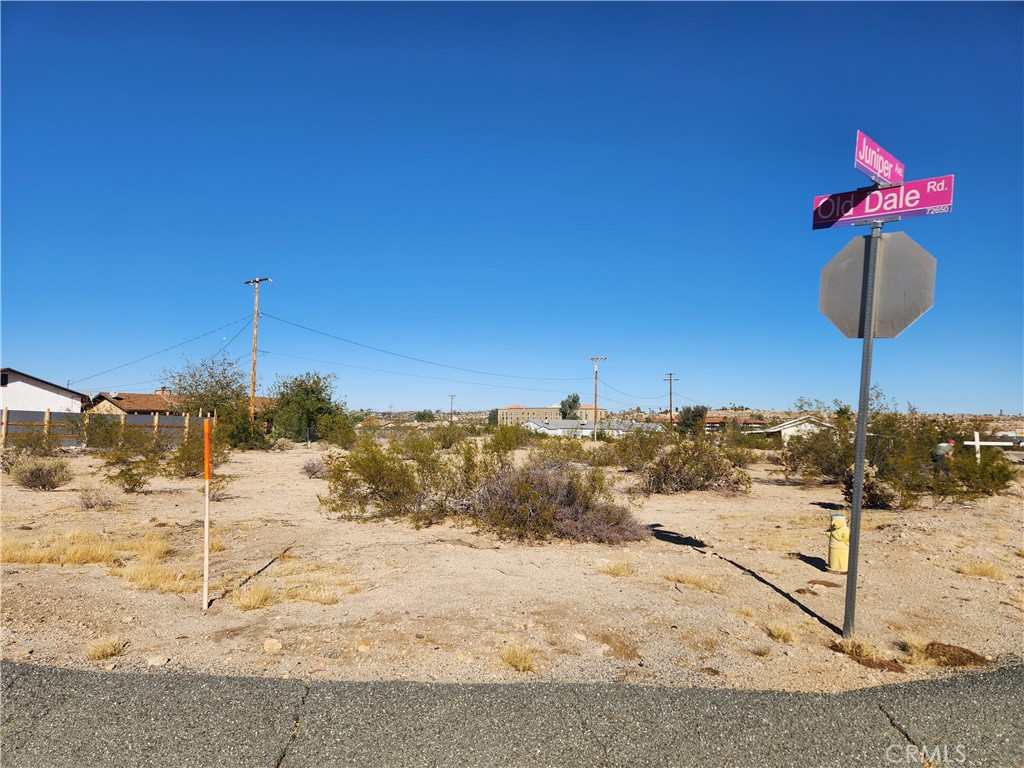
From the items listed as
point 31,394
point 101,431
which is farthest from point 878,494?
point 31,394

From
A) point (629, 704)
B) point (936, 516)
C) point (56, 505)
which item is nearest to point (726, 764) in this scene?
point (629, 704)

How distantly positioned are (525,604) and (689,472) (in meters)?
14.2

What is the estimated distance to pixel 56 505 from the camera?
14.1 meters

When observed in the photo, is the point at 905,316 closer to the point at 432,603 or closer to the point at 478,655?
the point at 478,655

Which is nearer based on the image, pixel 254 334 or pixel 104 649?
pixel 104 649

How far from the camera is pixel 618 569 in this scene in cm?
810

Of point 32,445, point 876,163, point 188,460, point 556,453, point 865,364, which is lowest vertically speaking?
point 32,445

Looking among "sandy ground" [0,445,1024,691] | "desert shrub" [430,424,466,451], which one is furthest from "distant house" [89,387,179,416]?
"sandy ground" [0,445,1024,691]

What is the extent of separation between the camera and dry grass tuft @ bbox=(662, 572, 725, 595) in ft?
23.5

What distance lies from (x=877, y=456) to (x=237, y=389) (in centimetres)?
4677

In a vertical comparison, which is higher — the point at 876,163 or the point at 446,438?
the point at 876,163

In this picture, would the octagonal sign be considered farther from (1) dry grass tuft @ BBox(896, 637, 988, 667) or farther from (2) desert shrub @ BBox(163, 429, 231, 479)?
(2) desert shrub @ BBox(163, 429, 231, 479)

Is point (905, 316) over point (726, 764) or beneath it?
over

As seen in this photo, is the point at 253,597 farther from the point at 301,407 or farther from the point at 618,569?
the point at 301,407
